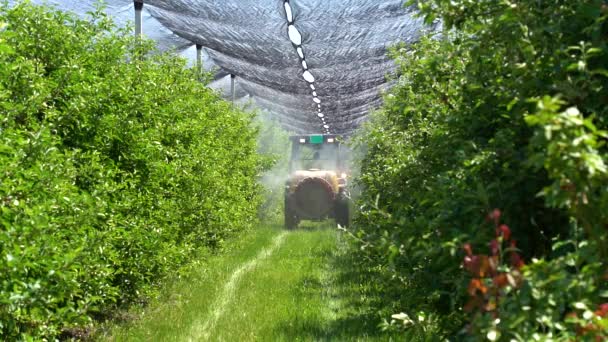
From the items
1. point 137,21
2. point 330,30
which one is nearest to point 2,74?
point 137,21

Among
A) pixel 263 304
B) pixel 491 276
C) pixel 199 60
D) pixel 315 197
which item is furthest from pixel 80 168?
pixel 315 197

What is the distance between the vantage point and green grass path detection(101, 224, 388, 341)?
785 cm

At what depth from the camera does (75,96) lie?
21.9ft

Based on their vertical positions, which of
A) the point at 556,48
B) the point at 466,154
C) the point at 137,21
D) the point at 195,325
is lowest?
the point at 195,325

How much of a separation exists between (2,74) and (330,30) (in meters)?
10.7

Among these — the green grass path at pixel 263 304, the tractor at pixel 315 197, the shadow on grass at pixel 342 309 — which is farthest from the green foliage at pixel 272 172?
the shadow on grass at pixel 342 309

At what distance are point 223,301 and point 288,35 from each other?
730 cm

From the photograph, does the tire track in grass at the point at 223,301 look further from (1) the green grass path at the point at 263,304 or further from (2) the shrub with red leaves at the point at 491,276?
(2) the shrub with red leaves at the point at 491,276

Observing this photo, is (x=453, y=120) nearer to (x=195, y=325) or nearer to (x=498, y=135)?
(x=498, y=135)

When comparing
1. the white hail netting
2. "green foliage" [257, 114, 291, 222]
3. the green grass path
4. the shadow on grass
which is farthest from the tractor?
the shadow on grass

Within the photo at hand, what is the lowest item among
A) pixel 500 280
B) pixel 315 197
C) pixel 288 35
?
pixel 315 197

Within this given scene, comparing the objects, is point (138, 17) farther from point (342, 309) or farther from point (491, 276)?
point (491, 276)

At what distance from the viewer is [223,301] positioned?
32.7ft

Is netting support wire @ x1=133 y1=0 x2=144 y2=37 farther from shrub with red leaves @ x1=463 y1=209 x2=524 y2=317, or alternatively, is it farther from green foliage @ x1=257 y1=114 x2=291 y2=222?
Result: green foliage @ x1=257 y1=114 x2=291 y2=222
